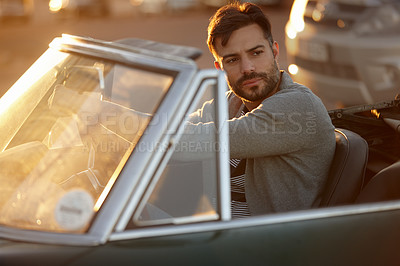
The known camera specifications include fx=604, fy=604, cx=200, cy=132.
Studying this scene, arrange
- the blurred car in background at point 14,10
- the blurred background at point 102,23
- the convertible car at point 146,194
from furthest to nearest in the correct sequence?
1. the blurred car in background at point 14,10
2. the blurred background at point 102,23
3. the convertible car at point 146,194

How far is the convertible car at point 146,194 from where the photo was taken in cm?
194

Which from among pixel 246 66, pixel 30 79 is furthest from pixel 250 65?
pixel 30 79

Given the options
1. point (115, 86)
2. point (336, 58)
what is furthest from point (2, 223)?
point (336, 58)

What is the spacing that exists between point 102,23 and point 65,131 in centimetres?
1996

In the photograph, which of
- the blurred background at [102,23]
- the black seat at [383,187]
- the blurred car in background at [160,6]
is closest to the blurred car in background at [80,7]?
the blurred background at [102,23]

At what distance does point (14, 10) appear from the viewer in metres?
21.5

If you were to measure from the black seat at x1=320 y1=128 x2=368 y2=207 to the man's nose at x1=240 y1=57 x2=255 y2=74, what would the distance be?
0.51 metres

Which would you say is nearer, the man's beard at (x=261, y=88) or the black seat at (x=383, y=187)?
the black seat at (x=383, y=187)

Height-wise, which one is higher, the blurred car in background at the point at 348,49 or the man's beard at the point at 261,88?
the blurred car in background at the point at 348,49

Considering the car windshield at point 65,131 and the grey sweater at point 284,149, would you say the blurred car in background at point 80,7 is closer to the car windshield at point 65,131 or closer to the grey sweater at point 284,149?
the car windshield at point 65,131

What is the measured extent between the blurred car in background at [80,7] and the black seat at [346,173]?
21.8 metres

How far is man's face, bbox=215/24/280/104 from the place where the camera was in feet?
8.96

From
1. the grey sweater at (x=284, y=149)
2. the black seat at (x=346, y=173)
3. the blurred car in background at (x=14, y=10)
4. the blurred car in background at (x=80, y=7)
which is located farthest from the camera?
the blurred car in background at (x=80, y=7)

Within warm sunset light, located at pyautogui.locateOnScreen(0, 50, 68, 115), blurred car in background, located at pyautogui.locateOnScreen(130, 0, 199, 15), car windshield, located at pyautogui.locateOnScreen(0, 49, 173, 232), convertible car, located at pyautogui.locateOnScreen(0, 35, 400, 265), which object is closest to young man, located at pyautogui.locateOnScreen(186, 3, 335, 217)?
convertible car, located at pyautogui.locateOnScreen(0, 35, 400, 265)
